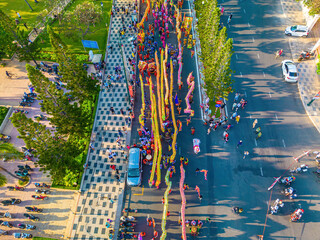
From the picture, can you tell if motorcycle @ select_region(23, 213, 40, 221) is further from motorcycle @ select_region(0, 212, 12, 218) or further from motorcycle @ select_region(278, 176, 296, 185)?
motorcycle @ select_region(278, 176, 296, 185)

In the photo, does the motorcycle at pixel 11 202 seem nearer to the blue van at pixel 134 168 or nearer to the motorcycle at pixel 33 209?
the motorcycle at pixel 33 209

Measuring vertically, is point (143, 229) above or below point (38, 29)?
below

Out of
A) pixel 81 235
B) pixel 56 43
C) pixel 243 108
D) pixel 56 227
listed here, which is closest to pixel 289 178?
pixel 243 108

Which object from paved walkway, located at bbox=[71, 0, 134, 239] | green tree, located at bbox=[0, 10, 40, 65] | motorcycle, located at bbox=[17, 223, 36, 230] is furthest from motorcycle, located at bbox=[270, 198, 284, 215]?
green tree, located at bbox=[0, 10, 40, 65]

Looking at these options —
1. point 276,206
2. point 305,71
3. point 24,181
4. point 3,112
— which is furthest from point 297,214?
point 3,112

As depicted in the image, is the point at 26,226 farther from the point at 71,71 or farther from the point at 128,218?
the point at 71,71

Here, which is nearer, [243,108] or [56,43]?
[56,43]

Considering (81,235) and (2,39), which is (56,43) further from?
(81,235)
